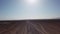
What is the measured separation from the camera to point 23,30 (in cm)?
523

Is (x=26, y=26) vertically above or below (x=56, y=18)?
below

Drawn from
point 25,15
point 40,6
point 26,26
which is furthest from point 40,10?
point 26,26

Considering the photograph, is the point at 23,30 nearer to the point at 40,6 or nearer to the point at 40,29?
the point at 40,29

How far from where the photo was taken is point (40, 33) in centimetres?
515

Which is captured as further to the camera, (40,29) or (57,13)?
(57,13)

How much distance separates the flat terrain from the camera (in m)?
5.07

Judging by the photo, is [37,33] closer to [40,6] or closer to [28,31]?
[28,31]

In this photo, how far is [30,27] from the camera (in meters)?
5.26

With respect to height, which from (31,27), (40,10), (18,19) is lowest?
(31,27)

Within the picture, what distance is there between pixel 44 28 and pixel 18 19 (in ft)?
4.82

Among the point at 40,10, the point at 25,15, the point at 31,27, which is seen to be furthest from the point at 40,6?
the point at 31,27

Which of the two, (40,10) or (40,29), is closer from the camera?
(40,29)

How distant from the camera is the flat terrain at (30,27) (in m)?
5.07

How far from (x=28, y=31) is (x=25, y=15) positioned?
3.23 feet
